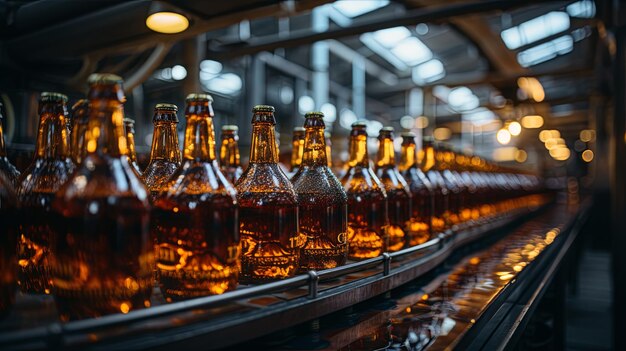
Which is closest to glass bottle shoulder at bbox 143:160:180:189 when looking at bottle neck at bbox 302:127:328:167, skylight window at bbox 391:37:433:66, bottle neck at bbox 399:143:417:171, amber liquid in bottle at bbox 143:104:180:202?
amber liquid in bottle at bbox 143:104:180:202

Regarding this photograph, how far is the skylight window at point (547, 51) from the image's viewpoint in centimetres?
946

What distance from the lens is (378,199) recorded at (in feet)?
3.67

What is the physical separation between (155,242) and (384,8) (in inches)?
318

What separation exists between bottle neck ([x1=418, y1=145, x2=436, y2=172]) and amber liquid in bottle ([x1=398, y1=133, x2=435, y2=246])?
0.20m

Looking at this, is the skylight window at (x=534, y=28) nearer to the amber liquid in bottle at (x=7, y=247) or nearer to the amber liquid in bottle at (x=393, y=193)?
the amber liquid in bottle at (x=393, y=193)

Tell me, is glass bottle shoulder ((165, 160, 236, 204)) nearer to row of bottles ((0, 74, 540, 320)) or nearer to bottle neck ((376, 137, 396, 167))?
row of bottles ((0, 74, 540, 320))

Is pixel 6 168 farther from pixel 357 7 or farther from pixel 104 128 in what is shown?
pixel 357 7

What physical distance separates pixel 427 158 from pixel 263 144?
3.32 ft

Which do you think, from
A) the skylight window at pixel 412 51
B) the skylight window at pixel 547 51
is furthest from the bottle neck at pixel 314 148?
the skylight window at pixel 412 51

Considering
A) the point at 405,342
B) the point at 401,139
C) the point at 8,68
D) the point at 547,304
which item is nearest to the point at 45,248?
the point at 405,342

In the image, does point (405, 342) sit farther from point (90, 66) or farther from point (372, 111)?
point (372, 111)

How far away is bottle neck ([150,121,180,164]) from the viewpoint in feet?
3.02

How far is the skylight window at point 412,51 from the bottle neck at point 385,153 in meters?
9.63

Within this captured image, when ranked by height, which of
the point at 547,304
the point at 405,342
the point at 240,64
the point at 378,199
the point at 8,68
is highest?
the point at 240,64
